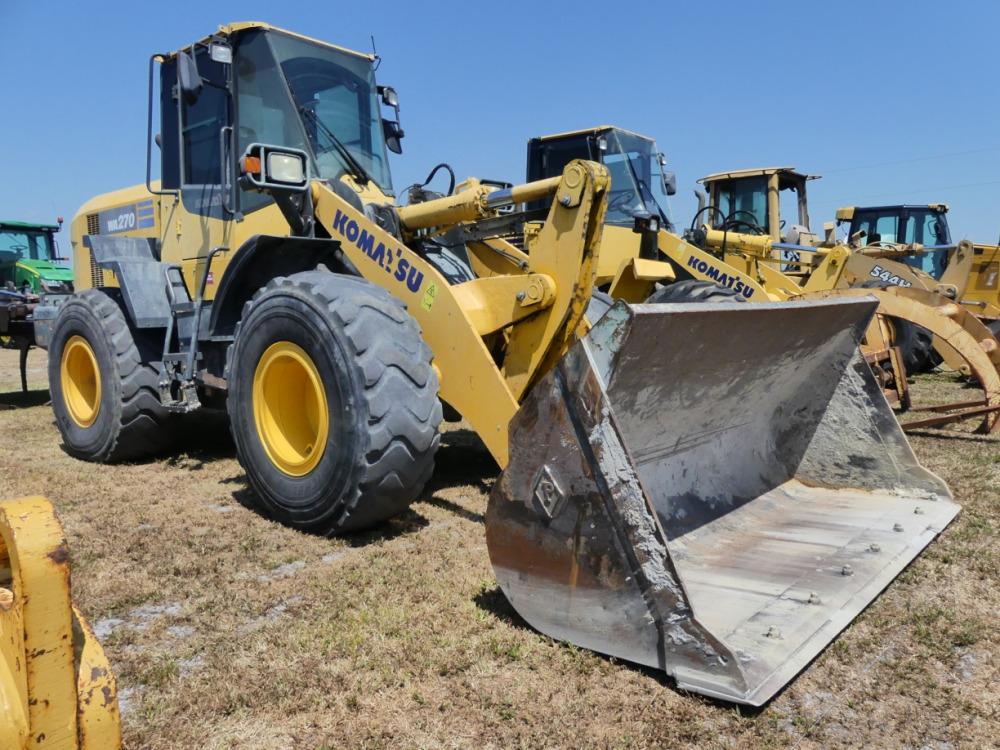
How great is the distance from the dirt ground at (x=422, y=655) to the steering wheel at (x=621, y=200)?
5.33 m

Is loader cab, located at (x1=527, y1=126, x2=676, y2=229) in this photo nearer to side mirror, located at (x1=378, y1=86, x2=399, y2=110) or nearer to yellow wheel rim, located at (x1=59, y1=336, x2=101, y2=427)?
side mirror, located at (x1=378, y1=86, x2=399, y2=110)

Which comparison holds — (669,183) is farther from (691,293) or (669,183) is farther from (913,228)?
(913,228)

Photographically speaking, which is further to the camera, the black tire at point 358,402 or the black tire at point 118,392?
the black tire at point 118,392

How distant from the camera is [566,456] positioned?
2.47 m

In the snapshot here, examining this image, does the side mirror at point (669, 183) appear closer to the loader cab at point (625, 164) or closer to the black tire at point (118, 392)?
the loader cab at point (625, 164)

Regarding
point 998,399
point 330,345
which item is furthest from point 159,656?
point 998,399

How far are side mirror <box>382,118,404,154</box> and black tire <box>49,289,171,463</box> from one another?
225 cm

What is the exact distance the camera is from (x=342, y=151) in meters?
5.05

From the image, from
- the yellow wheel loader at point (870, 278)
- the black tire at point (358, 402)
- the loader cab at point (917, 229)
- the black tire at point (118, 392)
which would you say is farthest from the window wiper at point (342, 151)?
the loader cab at point (917, 229)

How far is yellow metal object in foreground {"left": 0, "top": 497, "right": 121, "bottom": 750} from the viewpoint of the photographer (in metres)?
1.38

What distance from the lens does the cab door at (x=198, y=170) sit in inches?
196

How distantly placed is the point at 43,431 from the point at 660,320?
6288mm

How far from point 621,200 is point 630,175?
0.35m

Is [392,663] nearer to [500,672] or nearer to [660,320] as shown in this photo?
[500,672]
